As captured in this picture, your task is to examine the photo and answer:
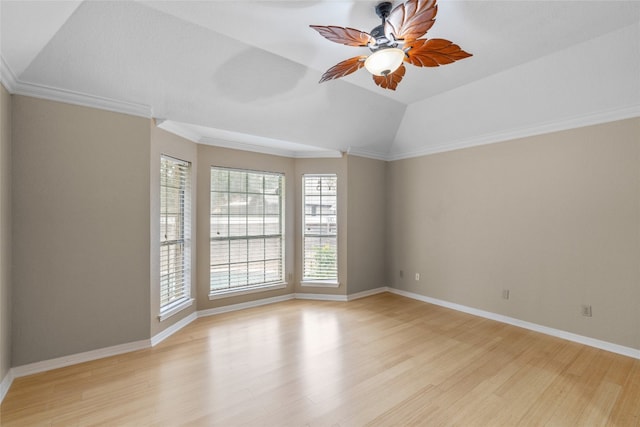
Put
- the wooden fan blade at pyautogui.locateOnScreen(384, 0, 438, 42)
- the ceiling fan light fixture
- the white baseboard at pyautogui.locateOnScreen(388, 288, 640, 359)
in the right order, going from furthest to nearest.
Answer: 1. the white baseboard at pyautogui.locateOnScreen(388, 288, 640, 359)
2. the ceiling fan light fixture
3. the wooden fan blade at pyautogui.locateOnScreen(384, 0, 438, 42)

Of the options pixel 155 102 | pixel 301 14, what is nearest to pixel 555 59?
pixel 301 14

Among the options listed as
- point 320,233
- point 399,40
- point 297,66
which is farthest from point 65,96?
point 320,233

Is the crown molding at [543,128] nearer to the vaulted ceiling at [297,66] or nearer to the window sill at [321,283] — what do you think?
the vaulted ceiling at [297,66]

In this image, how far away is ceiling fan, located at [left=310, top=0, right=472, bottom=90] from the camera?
170 cm

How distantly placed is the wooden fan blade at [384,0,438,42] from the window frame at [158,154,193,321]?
2844 millimetres

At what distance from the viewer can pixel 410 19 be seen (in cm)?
174

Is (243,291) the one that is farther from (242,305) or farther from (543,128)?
(543,128)

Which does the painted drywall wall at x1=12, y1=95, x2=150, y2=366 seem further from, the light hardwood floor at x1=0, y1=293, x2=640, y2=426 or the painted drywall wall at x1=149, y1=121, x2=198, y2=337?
the light hardwood floor at x1=0, y1=293, x2=640, y2=426

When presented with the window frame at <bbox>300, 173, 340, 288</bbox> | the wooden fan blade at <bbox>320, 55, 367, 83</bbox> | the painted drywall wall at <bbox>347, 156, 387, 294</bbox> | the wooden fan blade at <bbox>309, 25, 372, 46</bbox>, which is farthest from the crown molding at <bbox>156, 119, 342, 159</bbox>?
the wooden fan blade at <bbox>309, 25, 372, 46</bbox>

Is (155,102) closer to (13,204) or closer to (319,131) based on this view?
(13,204)

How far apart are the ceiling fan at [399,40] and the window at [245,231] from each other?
2685 mm

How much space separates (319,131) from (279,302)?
275cm

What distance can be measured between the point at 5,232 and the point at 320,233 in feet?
11.9

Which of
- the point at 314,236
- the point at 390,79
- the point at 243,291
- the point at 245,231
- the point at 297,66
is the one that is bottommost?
the point at 243,291
